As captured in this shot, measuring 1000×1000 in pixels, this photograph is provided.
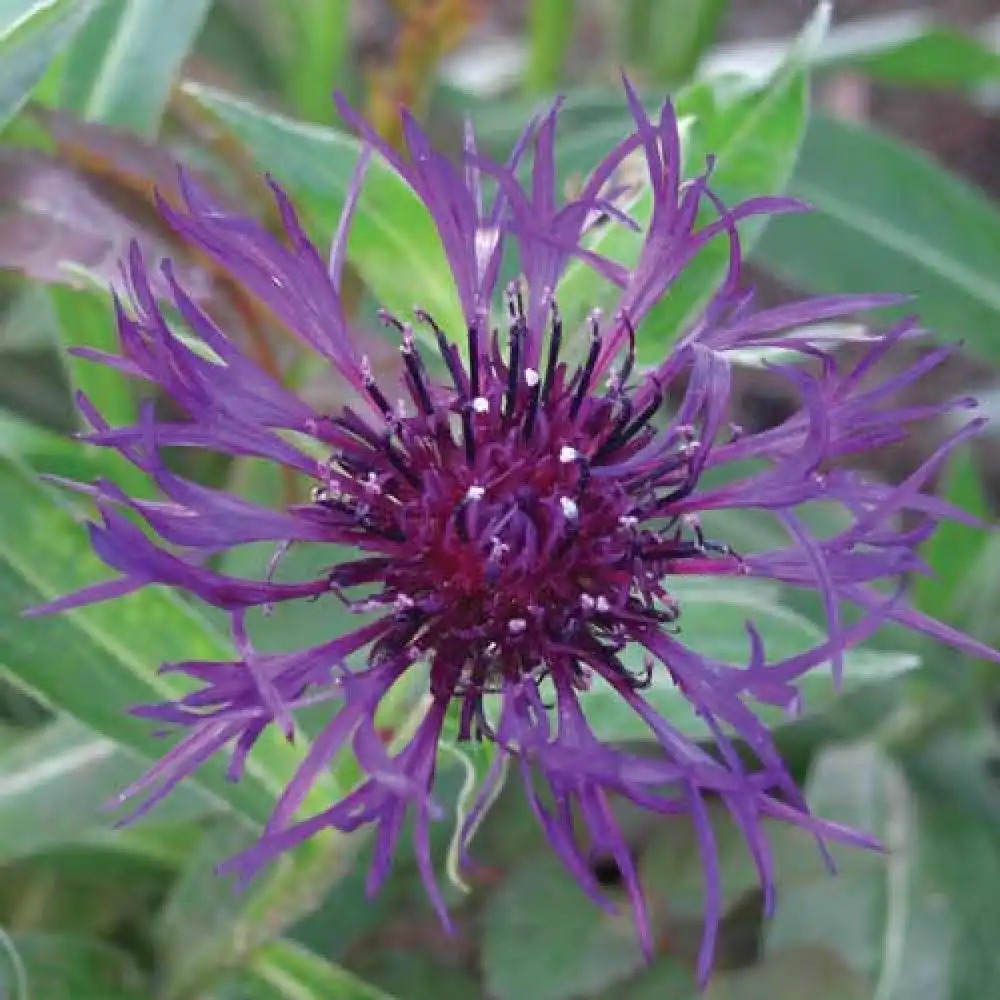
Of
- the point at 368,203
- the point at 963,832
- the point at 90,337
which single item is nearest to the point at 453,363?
the point at 368,203

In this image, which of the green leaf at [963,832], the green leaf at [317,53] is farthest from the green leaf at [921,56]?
the green leaf at [963,832]

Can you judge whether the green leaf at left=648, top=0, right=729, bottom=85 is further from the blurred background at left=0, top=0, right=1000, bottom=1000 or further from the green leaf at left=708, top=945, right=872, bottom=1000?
the green leaf at left=708, top=945, right=872, bottom=1000

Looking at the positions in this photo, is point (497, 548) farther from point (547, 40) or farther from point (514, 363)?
point (547, 40)

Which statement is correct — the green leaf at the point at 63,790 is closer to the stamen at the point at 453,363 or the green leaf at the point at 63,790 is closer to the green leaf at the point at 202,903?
the green leaf at the point at 202,903

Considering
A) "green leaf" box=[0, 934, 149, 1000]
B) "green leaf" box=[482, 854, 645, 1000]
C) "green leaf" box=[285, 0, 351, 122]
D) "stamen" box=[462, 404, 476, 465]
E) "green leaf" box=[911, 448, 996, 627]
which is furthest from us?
"green leaf" box=[285, 0, 351, 122]

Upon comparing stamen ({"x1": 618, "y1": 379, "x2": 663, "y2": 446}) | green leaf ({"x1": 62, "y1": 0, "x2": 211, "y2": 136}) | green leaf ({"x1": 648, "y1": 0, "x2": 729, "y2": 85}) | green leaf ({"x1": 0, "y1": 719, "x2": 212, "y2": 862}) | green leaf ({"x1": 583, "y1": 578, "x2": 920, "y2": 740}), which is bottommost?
green leaf ({"x1": 0, "y1": 719, "x2": 212, "y2": 862})

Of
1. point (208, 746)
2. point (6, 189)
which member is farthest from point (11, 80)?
point (208, 746)

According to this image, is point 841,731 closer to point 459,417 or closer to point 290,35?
point 459,417

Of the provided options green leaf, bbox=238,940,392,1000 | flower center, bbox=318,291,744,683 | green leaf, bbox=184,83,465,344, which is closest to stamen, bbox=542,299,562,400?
flower center, bbox=318,291,744,683
